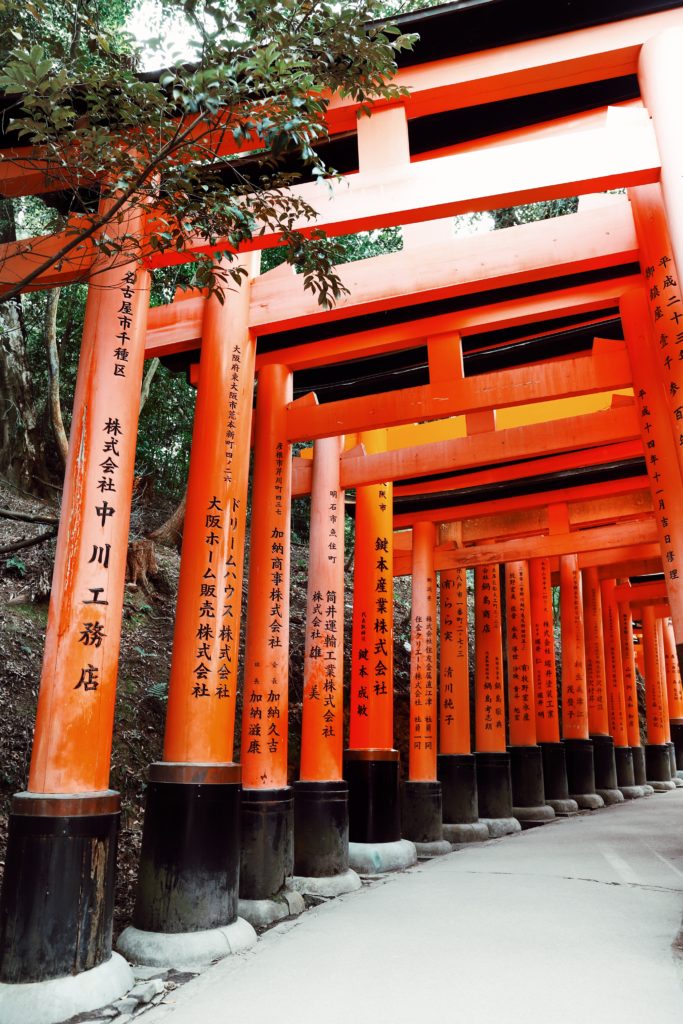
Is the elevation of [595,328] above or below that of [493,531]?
above

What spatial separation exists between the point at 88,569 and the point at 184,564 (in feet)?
3.60

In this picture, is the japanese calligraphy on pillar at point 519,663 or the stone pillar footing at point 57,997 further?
the japanese calligraphy on pillar at point 519,663

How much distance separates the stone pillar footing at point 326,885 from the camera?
6.27 meters

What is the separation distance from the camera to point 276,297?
605 centimetres

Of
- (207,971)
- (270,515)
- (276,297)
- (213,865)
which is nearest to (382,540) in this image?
(270,515)

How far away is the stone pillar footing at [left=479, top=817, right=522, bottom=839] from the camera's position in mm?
10562

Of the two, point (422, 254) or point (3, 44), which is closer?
point (422, 254)

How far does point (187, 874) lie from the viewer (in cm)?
449

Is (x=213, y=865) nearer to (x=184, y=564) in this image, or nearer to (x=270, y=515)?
(x=184, y=564)

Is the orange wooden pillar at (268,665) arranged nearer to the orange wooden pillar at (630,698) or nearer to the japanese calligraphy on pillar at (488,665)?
the japanese calligraphy on pillar at (488,665)

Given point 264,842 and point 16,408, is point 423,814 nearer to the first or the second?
point 264,842

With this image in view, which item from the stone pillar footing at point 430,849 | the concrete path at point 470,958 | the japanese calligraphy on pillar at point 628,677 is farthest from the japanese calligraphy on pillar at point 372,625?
the japanese calligraphy on pillar at point 628,677

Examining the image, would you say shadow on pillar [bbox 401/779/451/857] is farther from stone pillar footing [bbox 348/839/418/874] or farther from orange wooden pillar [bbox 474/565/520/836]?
orange wooden pillar [bbox 474/565/520/836]

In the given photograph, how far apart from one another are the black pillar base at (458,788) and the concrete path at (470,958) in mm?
3318
